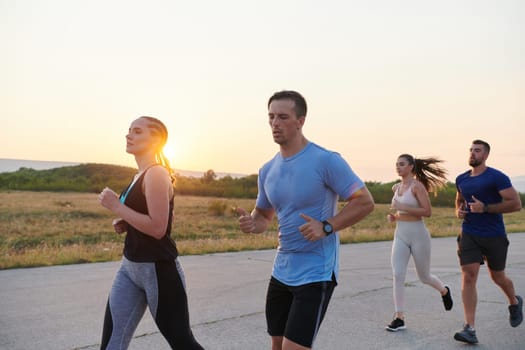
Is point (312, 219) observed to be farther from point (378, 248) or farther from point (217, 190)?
point (217, 190)

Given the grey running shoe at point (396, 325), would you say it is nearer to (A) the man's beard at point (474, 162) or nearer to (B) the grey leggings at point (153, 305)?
(A) the man's beard at point (474, 162)

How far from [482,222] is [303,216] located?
3.42 meters

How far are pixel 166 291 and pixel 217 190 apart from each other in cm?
6617

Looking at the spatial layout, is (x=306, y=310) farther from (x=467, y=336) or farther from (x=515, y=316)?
(x=515, y=316)

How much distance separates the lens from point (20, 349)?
5.53 m

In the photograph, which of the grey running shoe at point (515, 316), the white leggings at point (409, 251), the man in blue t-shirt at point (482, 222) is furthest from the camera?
the white leggings at point (409, 251)

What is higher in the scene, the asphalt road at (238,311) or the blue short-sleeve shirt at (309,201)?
the blue short-sleeve shirt at (309,201)

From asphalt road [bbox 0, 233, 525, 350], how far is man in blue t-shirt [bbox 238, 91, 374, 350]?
7.18 ft

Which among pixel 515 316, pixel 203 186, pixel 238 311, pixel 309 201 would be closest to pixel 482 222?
pixel 515 316

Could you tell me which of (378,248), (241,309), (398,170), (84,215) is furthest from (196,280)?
(84,215)

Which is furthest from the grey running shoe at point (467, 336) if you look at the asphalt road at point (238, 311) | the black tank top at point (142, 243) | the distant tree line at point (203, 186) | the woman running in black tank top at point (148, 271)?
the distant tree line at point (203, 186)

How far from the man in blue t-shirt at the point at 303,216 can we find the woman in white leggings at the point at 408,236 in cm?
298

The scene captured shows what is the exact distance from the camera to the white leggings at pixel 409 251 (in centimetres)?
653

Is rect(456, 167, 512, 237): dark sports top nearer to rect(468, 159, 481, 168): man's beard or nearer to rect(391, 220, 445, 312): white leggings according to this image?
rect(468, 159, 481, 168): man's beard
